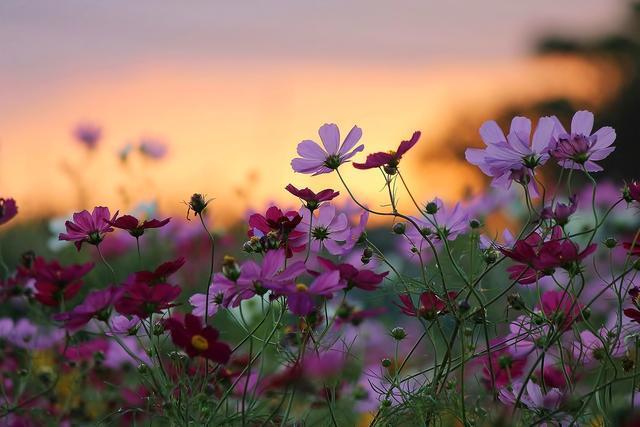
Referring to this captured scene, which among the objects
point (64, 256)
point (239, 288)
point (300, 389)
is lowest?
point (300, 389)

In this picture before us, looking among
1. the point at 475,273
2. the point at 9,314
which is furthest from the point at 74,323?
the point at 9,314

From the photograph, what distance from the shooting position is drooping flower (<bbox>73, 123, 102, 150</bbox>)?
3.30 metres

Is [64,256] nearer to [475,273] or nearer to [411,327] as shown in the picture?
[411,327]

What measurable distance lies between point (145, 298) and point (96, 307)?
0.05 meters

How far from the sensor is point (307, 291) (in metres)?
0.87

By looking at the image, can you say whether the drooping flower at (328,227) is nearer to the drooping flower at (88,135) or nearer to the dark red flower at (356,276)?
the dark red flower at (356,276)

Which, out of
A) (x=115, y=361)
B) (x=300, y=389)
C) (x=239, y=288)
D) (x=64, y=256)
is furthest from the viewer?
(x=64, y=256)

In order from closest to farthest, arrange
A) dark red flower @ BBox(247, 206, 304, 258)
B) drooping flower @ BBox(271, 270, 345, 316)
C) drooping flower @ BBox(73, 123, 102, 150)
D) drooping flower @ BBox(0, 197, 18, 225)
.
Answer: drooping flower @ BBox(271, 270, 345, 316), dark red flower @ BBox(247, 206, 304, 258), drooping flower @ BBox(0, 197, 18, 225), drooping flower @ BBox(73, 123, 102, 150)

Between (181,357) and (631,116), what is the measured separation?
11.2m

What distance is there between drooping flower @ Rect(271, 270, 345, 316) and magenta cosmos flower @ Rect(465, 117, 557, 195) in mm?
244

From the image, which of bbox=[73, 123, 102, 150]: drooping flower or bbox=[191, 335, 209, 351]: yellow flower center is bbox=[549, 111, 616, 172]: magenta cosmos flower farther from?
bbox=[73, 123, 102, 150]: drooping flower

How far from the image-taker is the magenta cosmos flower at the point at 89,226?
105cm

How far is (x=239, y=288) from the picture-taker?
35.3 inches

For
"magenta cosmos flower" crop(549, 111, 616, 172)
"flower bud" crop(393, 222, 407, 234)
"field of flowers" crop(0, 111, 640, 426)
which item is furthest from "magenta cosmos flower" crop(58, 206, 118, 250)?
"magenta cosmos flower" crop(549, 111, 616, 172)
